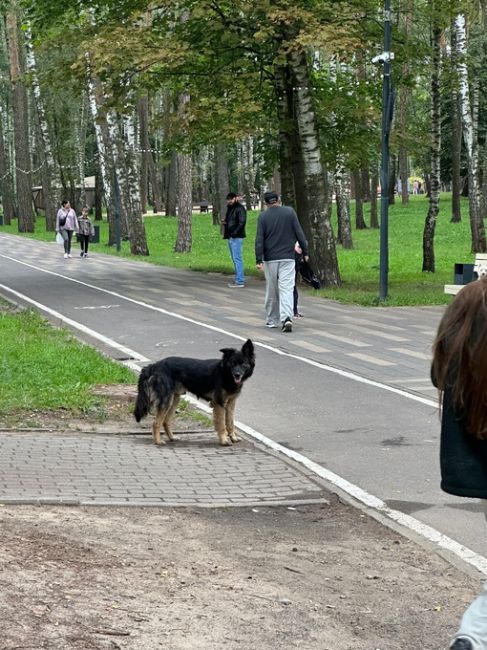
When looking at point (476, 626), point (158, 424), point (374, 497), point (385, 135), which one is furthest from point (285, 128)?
point (476, 626)

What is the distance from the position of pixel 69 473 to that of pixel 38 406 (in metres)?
2.54

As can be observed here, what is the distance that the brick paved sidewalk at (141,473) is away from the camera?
7539 millimetres

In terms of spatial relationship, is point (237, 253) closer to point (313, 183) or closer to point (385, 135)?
point (313, 183)

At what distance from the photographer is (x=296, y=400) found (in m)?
11.4

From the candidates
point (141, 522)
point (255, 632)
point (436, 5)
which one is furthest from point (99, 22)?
point (255, 632)

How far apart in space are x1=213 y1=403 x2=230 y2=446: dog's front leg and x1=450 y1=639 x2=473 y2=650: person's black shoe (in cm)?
545

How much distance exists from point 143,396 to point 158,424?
0.28 m

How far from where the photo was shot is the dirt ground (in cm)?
496

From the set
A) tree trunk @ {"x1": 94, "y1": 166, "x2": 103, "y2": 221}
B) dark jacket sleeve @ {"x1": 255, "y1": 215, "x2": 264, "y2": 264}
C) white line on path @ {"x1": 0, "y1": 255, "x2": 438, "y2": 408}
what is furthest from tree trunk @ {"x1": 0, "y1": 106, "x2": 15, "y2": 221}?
dark jacket sleeve @ {"x1": 255, "y1": 215, "x2": 264, "y2": 264}

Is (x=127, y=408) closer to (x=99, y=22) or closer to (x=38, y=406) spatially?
(x=38, y=406)

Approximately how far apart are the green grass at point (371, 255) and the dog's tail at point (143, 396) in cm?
1146

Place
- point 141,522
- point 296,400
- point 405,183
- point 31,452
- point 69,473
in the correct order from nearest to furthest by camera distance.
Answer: point 141,522 → point 69,473 → point 31,452 → point 296,400 → point 405,183

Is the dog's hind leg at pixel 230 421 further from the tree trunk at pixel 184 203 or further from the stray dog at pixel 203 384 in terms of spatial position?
the tree trunk at pixel 184 203

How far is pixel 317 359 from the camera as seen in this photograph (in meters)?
14.0
